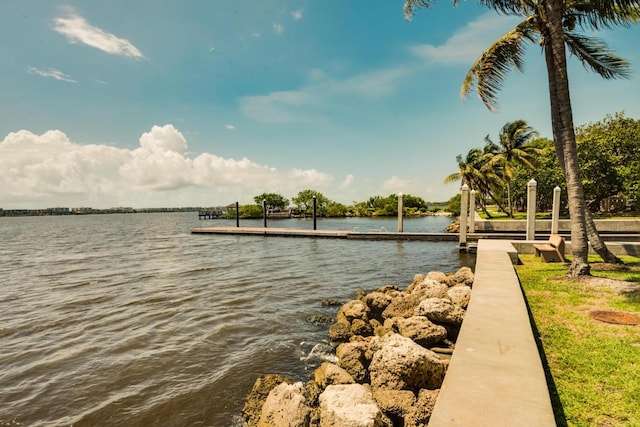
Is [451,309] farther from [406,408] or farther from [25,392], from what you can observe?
[25,392]

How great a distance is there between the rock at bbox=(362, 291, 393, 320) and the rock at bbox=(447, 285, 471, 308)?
166 centimetres

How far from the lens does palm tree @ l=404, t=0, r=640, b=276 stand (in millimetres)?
8336

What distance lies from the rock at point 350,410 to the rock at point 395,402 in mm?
314

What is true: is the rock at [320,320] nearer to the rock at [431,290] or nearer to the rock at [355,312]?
the rock at [355,312]

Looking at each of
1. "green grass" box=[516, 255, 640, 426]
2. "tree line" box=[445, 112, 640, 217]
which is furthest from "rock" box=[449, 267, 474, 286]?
"tree line" box=[445, 112, 640, 217]

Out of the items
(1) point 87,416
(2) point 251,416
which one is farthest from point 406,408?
(1) point 87,416

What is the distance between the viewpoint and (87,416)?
4.91 metres

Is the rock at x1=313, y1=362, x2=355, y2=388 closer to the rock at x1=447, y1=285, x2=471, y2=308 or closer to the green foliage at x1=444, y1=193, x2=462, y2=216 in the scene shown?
the rock at x1=447, y1=285, x2=471, y2=308

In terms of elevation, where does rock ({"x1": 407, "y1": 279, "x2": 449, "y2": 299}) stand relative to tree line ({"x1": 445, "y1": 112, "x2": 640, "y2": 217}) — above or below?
below

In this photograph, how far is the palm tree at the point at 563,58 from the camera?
27.3 feet

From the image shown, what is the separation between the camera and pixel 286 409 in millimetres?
3922

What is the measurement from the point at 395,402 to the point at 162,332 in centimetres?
628

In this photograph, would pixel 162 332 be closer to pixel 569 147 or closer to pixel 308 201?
pixel 569 147

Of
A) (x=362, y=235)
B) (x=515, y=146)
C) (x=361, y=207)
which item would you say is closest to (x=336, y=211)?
(x=361, y=207)
